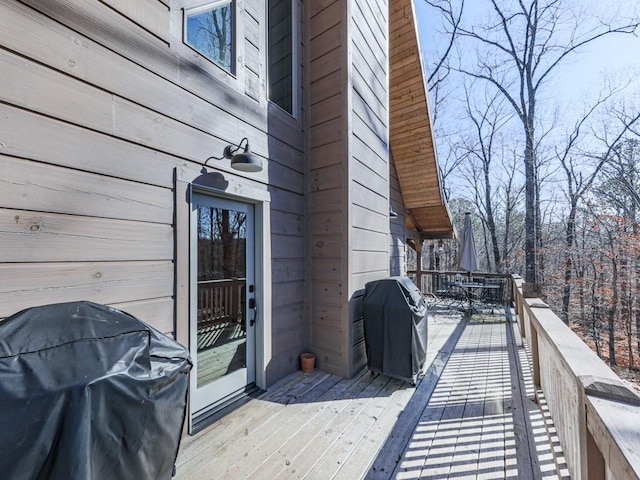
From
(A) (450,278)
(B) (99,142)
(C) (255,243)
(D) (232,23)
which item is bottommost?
(A) (450,278)

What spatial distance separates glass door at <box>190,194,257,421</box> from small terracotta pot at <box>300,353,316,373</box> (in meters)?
0.64

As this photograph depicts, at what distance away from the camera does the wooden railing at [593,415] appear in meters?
0.91

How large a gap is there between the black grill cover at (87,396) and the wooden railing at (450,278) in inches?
296

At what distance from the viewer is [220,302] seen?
2600mm

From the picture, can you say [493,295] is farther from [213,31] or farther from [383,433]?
[213,31]

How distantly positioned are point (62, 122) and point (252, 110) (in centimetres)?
161

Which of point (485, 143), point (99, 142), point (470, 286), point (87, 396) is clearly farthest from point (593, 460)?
point (485, 143)

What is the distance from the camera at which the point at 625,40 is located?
935 centimetres

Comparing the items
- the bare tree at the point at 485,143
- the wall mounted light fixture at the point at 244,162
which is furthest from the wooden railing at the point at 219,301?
the bare tree at the point at 485,143

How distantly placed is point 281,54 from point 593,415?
3.95 m

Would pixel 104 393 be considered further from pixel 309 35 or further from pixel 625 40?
pixel 625 40

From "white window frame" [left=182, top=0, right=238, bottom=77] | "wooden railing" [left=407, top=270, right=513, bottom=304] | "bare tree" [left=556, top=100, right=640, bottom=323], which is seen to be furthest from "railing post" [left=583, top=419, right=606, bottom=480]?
"bare tree" [left=556, top=100, right=640, bottom=323]

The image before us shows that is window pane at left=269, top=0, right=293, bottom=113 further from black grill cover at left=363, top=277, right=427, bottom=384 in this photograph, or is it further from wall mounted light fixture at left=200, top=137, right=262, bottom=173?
black grill cover at left=363, top=277, right=427, bottom=384

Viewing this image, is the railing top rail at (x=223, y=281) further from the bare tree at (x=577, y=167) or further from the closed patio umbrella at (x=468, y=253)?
the bare tree at (x=577, y=167)
